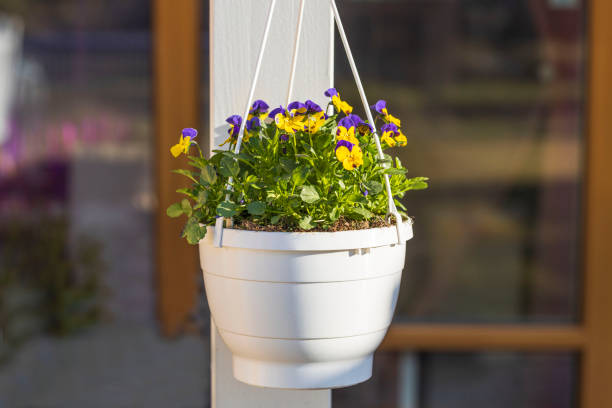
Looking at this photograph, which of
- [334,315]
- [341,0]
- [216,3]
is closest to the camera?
[334,315]

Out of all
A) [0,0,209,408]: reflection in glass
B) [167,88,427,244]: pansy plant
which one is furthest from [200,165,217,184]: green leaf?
[0,0,209,408]: reflection in glass

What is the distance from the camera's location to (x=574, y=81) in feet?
8.52

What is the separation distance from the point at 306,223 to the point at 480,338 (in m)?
1.87

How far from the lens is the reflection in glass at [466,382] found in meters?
2.62

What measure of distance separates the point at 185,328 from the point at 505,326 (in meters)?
1.21

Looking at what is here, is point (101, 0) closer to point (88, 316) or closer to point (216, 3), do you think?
point (88, 316)

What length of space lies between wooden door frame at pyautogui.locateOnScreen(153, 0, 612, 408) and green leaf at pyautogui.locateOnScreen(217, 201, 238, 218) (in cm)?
165

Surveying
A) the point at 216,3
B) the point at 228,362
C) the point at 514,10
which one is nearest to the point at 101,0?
the point at 514,10

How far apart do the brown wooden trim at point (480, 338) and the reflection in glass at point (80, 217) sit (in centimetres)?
76

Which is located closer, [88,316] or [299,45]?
[299,45]

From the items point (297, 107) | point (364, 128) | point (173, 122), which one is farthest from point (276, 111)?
point (173, 122)

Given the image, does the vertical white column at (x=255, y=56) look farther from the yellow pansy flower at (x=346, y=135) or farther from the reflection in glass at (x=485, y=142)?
the reflection in glass at (x=485, y=142)

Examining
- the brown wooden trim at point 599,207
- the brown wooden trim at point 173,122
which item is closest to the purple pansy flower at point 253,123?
the brown wooden trim at point 173,122

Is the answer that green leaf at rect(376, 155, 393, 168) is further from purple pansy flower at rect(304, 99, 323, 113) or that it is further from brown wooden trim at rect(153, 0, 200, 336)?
brown wooden trim at rect(153, 0, 200, 336)
